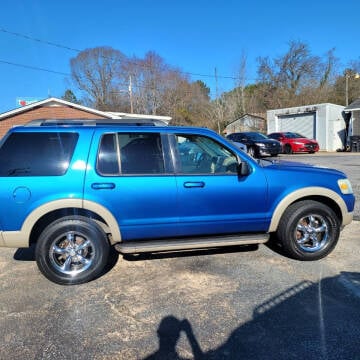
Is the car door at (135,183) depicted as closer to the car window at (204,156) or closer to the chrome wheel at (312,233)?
the car window at (204,156)

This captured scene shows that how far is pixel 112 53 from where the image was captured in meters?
45.6

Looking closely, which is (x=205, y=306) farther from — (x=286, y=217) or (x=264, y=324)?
(x=286, y=217)

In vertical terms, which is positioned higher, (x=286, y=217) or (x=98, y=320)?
(x=286, y=217)

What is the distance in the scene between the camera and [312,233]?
4215 millimetres

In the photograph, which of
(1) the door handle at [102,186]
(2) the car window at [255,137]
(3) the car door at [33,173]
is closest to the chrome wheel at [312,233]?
(1) the door handle at [102,186]

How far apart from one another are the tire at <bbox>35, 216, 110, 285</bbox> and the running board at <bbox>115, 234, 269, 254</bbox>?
28cm

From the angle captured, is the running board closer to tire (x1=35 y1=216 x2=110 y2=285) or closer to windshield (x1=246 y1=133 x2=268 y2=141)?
tire (x1=35 y1=216 x2=110 y2=285)

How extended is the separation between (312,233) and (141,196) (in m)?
2.36

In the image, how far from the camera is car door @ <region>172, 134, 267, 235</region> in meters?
3.82

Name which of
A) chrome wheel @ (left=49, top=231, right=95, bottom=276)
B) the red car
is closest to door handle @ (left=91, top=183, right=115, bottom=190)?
chrome wheel @ (left=49, top=231, right=95, bottom=276)

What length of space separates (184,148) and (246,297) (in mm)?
1889

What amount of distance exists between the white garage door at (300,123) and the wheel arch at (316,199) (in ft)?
74.3

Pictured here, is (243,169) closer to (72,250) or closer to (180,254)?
(180,254)

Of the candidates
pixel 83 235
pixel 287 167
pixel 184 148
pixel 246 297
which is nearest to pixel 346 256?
pixel 287 167
